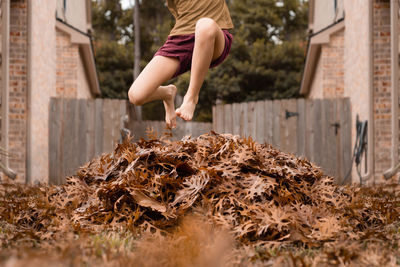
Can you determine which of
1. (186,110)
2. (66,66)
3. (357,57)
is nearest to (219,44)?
(186,110)

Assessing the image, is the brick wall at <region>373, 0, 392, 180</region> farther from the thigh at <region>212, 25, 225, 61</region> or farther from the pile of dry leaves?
the thigh at <region>212, 25, 225, 61</region>

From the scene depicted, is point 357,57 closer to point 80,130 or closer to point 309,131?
point 309,131

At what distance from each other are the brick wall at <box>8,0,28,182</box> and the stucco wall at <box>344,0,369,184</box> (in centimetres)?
529

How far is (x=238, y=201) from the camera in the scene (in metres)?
2.31

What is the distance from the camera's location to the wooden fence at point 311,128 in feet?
26.2

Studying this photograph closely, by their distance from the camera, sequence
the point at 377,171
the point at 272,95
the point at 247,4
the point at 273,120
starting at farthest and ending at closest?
the point at 247,4
the point at 272,95
the point at 273,120
the point at 377,171

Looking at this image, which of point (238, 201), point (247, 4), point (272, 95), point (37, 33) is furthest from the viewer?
point (247, 4)

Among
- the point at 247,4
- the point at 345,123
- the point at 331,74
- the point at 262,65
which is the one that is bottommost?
the point at 345,123

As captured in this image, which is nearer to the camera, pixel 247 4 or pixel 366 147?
pixel 366 147

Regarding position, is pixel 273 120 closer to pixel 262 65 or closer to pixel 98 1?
pixel 262 65

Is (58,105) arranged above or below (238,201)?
above

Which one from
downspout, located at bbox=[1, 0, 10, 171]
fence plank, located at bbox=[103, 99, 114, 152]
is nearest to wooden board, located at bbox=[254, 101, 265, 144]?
fence plank, located at bbox=[103, 99, 114, 152]

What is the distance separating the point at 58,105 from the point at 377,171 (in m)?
5.58

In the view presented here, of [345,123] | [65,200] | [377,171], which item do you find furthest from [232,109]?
[65,200]
